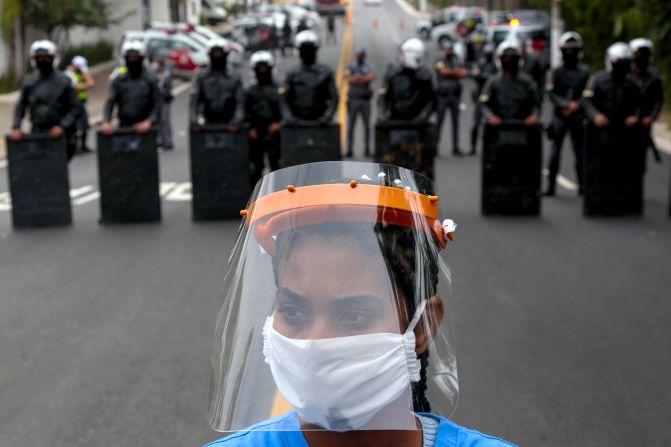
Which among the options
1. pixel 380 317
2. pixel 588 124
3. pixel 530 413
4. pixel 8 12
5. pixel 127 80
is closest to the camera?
pixel 380 317

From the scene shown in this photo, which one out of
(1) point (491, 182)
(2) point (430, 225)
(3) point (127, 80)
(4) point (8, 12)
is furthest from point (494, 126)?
(4) point (8, 12)

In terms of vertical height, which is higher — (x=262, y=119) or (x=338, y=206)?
(x=338, y=206)

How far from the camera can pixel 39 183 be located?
13047 mm

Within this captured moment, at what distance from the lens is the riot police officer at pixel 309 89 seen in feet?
46.8

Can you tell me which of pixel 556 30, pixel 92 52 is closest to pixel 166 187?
pixel 556 30

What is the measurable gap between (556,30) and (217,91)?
28037 mm

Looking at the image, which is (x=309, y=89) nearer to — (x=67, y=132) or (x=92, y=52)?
(x=67, y=132)

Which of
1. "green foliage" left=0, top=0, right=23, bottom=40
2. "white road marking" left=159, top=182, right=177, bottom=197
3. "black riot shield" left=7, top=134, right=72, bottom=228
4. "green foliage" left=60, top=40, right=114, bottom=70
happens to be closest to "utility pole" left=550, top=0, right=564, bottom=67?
"green foliage" left=60, top=40, right=114, bottom=70

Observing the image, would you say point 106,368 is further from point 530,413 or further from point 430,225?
point 430,225

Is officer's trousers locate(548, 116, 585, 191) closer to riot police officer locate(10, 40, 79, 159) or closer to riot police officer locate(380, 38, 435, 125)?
riot police officer locate(380, 38, 435, 125)

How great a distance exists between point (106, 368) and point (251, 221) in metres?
5.12

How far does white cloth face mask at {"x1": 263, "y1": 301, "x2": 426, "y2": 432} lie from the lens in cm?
194

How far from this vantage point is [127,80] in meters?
14.1

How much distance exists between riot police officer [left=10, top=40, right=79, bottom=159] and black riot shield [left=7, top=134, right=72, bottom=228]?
1.17 feet
